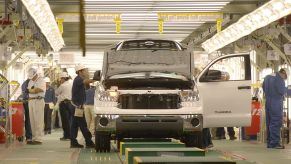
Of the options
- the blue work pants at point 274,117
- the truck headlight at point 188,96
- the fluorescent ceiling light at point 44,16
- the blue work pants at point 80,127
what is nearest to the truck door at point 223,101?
the truck headlight at point 188,96

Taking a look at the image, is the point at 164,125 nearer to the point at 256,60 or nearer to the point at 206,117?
the point at 206,117

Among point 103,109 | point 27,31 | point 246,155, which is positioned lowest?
point 246,155

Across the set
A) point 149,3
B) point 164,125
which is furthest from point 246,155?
point 149,3

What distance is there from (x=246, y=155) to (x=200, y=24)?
14349 mm

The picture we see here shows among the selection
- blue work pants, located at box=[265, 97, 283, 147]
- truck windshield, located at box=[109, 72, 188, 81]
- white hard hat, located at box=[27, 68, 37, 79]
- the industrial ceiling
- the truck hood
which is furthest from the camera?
the industrial ceiling

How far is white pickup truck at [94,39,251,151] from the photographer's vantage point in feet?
43.2

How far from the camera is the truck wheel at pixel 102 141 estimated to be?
13.6 metres

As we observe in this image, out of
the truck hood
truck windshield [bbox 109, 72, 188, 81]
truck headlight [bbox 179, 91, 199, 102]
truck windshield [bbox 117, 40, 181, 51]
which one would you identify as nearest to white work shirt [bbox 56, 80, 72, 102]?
truck windshield [bbox 117, 40, 181, 51]

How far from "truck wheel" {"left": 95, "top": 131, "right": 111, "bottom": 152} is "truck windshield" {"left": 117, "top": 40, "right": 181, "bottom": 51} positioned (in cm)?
193

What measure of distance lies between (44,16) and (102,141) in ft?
20.8

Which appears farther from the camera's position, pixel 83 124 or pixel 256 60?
pixel 256 60

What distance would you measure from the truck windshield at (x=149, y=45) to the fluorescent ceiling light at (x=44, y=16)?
8.99 feet

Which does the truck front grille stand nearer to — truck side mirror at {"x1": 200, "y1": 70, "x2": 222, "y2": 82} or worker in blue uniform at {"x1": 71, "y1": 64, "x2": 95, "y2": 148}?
truck side mirror at {"x1": 200, "y1": 70, "x2": 222, "y2": 82}

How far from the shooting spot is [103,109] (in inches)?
523
